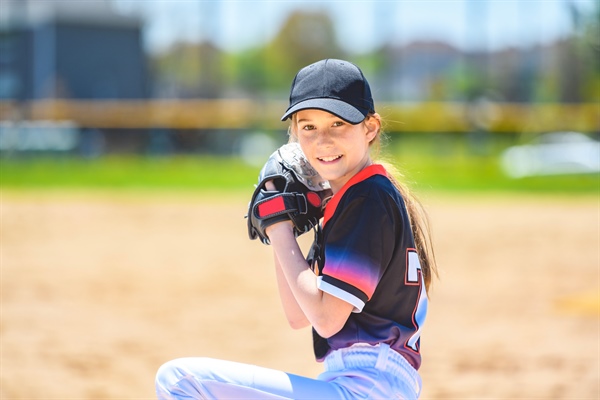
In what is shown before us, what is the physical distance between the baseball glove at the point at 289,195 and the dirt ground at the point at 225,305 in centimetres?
240

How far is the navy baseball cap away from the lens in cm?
206

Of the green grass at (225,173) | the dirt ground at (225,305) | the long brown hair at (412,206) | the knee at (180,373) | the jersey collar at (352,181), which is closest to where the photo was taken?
the knee at (180,373)

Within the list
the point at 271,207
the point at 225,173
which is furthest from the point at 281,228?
the point at 225,173

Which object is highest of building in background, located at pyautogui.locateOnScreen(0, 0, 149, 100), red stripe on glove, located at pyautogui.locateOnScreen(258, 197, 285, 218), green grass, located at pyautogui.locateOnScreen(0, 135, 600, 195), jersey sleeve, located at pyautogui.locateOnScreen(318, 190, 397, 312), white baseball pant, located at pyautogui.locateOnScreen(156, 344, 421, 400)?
building in background, located at pyautogui.locateOnScreen(0, 0, 149, 100)

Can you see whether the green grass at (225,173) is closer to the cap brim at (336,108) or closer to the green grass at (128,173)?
the green grass at (128,173)

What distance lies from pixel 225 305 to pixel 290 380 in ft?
16.0

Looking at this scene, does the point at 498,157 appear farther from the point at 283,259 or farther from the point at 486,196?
the point at 283,259

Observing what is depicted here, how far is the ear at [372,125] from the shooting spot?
2.19m

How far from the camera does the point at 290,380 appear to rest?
2023 mm

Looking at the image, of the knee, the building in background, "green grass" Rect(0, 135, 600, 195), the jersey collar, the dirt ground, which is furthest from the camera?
the building in background

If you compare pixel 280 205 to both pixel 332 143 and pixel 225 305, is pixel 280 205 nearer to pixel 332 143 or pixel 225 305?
pixel 332 143

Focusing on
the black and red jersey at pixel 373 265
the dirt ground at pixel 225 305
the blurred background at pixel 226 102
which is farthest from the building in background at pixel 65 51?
the black and red jersey at pixel 373 265

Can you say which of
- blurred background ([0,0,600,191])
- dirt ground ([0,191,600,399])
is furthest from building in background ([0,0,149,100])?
dirt ground ([0,191,600,399])

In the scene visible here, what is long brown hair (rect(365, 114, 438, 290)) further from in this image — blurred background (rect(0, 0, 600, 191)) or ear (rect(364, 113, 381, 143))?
blurred background (rect(0, 0, 600, 191))
